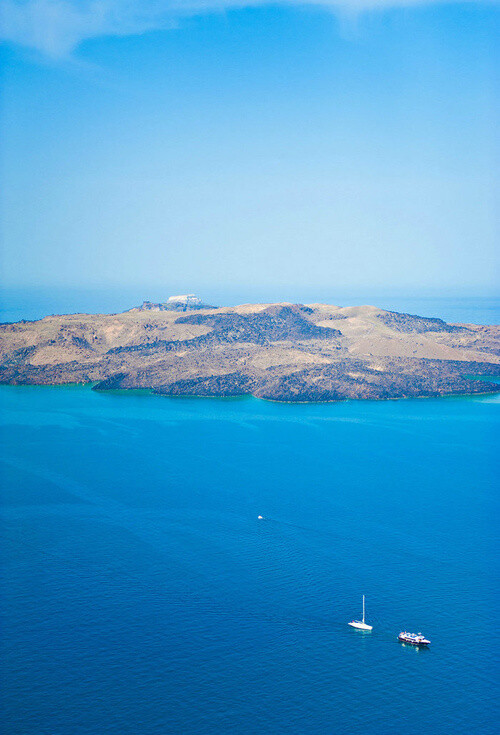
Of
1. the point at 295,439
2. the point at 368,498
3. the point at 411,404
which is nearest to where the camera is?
the point at 368,498

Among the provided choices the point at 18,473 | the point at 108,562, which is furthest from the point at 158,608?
the point at 18,473

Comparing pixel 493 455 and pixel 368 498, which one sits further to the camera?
pixel 493 455

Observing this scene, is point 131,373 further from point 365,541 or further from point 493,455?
point 365,541

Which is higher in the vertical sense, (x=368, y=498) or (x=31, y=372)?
(x=31, y=372)

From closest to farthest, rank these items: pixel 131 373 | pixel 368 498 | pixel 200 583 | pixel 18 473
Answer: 1. pixel 200 583
2. pixel 368 498
3. pixel 18 473
4. pixel 131 373

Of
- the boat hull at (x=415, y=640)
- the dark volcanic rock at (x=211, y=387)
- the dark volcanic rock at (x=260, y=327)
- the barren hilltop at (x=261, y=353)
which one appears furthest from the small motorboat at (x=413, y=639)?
the dark volcanic rock at (x=260, y=327)

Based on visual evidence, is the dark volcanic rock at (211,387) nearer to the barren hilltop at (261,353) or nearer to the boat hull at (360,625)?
the barren hilltop at (261,353)
